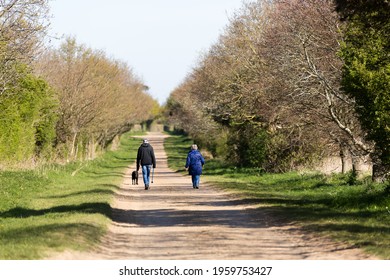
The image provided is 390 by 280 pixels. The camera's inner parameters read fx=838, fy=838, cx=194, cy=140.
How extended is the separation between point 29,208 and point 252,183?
13313mm

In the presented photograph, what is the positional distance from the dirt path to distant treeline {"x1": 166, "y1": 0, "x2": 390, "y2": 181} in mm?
3976

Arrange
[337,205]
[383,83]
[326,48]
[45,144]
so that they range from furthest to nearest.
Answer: [45,144], [326,48], [337,205], [383,83]

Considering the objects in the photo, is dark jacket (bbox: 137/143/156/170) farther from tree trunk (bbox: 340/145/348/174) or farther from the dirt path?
tree trunk (bbox: 340/145/348/174)

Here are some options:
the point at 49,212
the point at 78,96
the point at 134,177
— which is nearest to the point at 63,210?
the point at 49,212

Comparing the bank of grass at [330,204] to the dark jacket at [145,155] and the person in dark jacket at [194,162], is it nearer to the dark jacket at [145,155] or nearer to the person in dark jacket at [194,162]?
the person in dark jacket at [194,162]

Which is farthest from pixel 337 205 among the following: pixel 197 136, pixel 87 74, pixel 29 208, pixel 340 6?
pixel 197 136

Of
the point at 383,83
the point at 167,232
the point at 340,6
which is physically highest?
the point at 340,6

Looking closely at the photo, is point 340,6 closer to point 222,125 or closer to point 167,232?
point 167,232

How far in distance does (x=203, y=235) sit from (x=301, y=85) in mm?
13371

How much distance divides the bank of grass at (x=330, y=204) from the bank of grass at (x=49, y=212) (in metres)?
4.53

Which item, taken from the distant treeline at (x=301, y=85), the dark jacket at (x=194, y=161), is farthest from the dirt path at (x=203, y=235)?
the dark jacket at (x=194, y=161)

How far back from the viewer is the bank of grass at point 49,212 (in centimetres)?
1426

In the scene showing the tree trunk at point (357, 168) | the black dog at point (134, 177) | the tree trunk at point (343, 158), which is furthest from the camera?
the black dog at point (134, 177)
